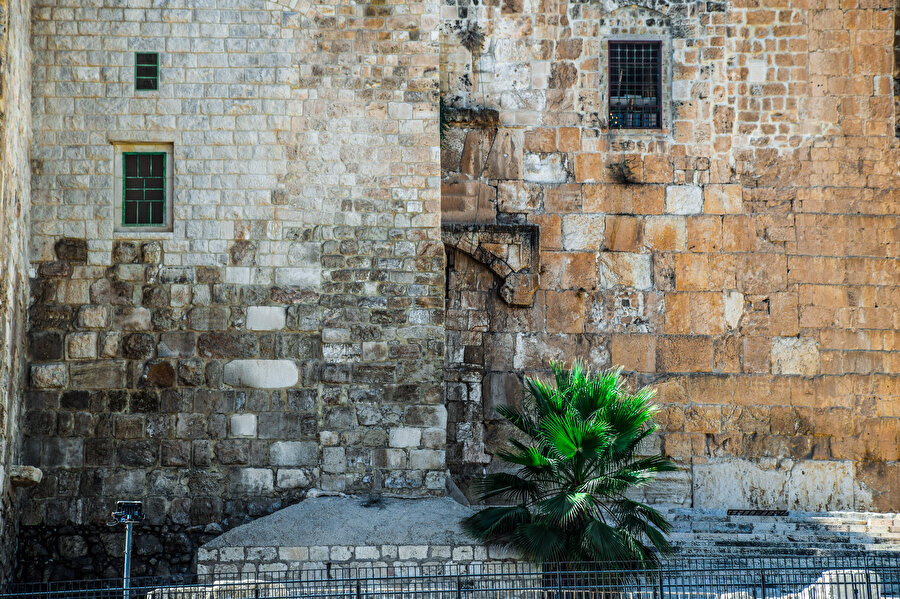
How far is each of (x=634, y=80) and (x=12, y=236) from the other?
7.17 m

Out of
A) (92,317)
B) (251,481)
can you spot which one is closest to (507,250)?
(251,481)

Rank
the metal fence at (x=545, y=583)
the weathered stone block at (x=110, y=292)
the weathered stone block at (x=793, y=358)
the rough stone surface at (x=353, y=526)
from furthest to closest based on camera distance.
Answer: the weathered stone block at (x=793, y=358), the weathered stone block at (x=110, y=292), the rough stone surface at (x=353, y=526), the metal fence at (x=545, y=583)

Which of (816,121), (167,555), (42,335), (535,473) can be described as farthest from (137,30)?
(816,121)

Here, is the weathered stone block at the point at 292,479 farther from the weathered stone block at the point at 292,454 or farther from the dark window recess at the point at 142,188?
the dark window recess at the point at 142,188

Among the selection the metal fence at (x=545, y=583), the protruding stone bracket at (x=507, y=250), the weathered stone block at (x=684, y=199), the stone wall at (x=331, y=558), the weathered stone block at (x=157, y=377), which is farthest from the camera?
the weathered stone block at (x=684, y=199)

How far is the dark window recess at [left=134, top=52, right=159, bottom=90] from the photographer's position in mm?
11227

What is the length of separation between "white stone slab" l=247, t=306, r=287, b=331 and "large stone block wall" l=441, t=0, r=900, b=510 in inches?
89.8

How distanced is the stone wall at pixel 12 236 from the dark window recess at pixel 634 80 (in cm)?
653

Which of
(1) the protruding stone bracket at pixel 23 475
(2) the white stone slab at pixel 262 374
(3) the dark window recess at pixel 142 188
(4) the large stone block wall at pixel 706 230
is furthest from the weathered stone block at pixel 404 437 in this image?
(1) the protruding stone bracket at pixel 23 475

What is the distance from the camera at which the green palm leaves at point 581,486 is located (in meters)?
9.33

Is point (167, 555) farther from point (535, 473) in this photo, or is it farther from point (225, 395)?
point (535, 473)

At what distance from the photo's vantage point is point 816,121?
12969 mm

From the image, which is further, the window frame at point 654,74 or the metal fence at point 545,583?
the window frame at point 654,74

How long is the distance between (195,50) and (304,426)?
405cm
